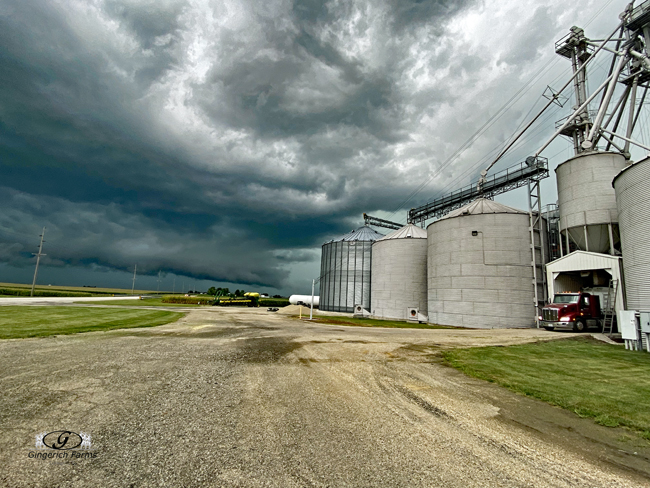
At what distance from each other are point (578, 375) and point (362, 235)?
54.7 meters

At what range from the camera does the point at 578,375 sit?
10312 millimetres

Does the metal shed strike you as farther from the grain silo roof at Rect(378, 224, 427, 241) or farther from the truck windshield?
the grain silo roof at Rect(378, 224, 427, 241)

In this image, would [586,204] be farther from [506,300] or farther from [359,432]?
[359,432]

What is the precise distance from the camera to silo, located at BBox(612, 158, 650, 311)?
714 inches

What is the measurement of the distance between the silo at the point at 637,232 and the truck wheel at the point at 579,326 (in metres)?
5.99

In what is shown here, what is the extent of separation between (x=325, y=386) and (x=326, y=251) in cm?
5763

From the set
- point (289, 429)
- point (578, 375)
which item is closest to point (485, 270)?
point (578, 375)

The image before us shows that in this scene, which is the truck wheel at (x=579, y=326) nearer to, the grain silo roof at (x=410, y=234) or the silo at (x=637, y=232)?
the silo at (x=637, y=232)

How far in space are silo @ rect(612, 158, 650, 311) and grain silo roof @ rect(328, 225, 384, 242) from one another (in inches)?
1734

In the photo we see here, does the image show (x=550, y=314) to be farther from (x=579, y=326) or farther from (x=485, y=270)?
(x=485, y=270)

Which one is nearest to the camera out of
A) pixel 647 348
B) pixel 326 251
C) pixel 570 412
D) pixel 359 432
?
pixel 359 432

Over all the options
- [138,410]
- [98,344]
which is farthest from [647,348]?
[98,344]

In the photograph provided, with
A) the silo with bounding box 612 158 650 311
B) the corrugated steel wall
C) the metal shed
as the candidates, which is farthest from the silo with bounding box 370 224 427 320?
the silo with bounding box 612 158 650 311

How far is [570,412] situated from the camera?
22.8ft
